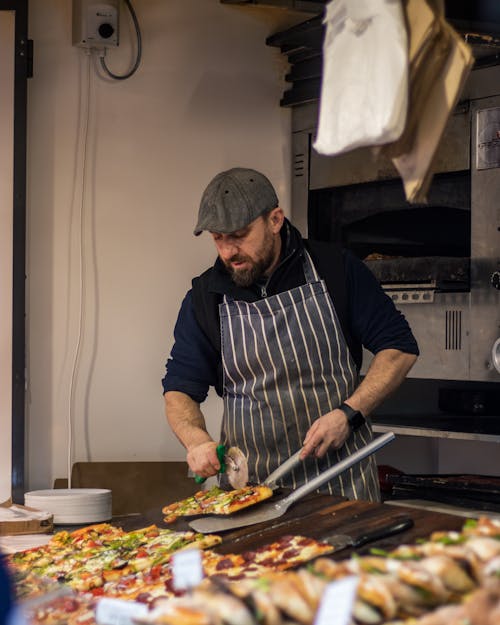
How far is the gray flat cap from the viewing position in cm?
326

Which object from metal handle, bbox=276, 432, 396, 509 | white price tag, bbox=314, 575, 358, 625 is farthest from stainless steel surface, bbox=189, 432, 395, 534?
white price tag, bbox=314, 575, 358, 625

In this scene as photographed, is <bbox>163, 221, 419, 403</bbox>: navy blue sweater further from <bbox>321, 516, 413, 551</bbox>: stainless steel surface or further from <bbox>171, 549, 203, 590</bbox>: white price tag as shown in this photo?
<bbox>171, 549, 203, 590</bbox>: white price tag

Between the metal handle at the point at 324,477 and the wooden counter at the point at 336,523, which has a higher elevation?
the metal handle at the point at 324,477

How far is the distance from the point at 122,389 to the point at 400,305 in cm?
133

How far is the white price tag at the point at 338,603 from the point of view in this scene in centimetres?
132

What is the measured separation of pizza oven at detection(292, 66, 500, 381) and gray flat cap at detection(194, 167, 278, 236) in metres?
0.66

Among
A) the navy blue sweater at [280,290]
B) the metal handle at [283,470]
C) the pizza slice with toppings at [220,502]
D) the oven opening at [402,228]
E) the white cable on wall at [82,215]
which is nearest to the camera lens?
the pizza slice with toppings at [220,502]

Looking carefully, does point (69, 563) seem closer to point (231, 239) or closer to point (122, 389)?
point (231, 239)

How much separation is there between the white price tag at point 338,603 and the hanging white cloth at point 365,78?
0.85m

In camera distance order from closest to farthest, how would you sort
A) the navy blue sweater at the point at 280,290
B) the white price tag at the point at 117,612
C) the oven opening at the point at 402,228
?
the white price tag at the point at 117,612
the navy blue sweater at the point at 280,290
the oven opening at the point at 402,228

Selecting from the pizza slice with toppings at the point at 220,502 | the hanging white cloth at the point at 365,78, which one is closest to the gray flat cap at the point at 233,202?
the pizza slice with toppings at the point at 220,502

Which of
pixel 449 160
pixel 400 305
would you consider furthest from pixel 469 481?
pixel 449 160

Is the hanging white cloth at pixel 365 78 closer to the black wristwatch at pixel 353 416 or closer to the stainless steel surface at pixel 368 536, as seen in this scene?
the stainless steel surface at pixel 368 536

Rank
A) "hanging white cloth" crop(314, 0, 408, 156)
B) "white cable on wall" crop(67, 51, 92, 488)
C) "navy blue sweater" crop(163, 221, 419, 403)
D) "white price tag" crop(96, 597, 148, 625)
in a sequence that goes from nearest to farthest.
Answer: "white price tag" crop(96, 597, 148, 625) < "hanging white cloth" crop(314, 0, 408, 156) < "navy blue sweater" crop(163, 221, 419, 403) < "white cable on wall" crop(67, 51, 92, 488)
